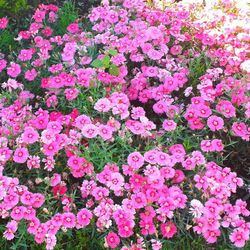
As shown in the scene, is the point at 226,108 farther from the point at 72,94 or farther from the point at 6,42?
the point at 6,42

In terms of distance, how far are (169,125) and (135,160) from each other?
1.35 ft

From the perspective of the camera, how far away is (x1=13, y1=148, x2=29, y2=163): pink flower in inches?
127

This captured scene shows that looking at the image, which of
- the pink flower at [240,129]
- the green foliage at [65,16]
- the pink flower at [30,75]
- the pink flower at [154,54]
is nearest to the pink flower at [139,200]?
the pink flower at [240,129]

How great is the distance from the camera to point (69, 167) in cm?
325

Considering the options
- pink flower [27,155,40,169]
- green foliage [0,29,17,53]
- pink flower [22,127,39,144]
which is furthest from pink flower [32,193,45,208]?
green foliage [0,29,17,53]

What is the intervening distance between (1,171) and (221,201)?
139 cm

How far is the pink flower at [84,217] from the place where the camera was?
303 cm

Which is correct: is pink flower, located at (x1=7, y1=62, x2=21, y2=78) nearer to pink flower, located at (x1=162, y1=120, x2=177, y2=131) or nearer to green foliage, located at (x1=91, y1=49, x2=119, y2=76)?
green foliage, located at (x1=91, y1=49, x2=119, y2=76)

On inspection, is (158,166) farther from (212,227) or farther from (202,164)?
(212,227)

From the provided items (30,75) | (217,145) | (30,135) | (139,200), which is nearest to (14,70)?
(30,75)

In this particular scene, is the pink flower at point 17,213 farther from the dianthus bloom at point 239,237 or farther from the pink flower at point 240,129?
the pink flower at point 240,129

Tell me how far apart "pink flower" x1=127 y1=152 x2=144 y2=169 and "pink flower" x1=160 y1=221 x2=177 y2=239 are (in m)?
0.40

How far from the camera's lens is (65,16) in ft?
16.0

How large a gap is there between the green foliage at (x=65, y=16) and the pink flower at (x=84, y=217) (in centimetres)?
221
